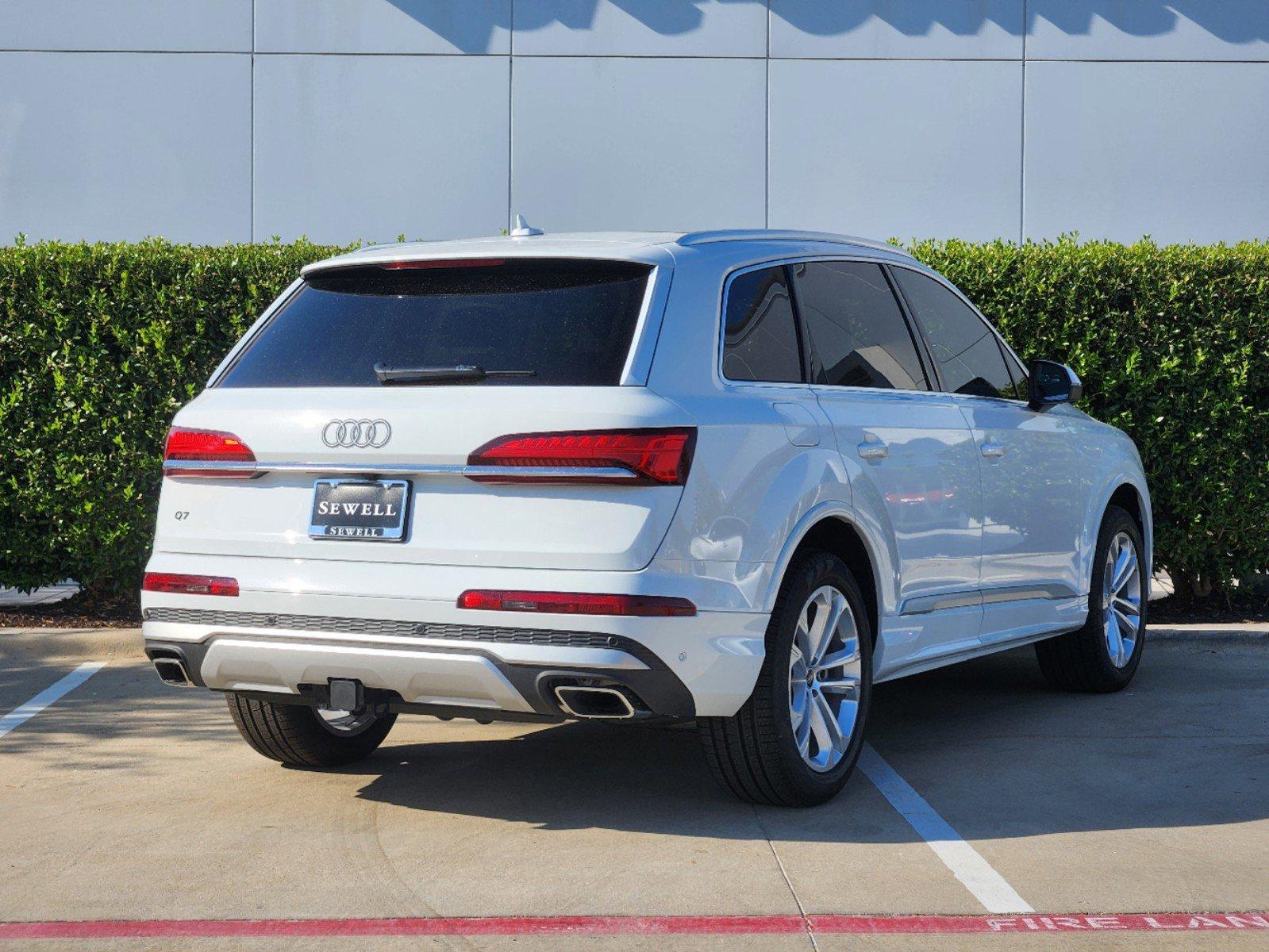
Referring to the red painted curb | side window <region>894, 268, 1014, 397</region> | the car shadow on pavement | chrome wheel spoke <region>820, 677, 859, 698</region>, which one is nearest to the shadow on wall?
side window <region>894, 268, 1014, 397</region>

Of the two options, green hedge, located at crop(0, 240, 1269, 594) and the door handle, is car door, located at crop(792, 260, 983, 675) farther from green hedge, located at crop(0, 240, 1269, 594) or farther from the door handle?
green hedge, located at crop(0, 240, 1269, 594)

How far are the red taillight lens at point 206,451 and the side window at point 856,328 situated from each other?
193cm

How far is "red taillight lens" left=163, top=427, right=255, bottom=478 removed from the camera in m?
5.09

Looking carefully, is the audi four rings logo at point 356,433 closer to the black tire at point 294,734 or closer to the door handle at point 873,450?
the black tire at point 294,734

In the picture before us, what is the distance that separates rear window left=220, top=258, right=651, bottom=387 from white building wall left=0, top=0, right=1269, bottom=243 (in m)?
8.15

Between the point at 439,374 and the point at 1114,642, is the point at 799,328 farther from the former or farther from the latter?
the point at 1114,642

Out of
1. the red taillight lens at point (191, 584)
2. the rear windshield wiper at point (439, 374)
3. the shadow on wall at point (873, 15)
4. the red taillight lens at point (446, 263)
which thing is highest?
the shadow on wall at point (873, 15)

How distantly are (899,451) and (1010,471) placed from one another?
3.37 feet

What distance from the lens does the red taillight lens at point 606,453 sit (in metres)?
4.65

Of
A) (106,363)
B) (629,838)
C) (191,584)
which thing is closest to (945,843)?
(629,838)

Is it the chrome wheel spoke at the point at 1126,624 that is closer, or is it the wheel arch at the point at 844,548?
the wheel arch at the point at 844,548

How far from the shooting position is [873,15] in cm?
1348

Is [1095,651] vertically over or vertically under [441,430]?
under

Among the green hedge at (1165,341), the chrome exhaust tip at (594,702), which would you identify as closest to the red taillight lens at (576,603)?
the chrome exhaust tip at (594,702)
